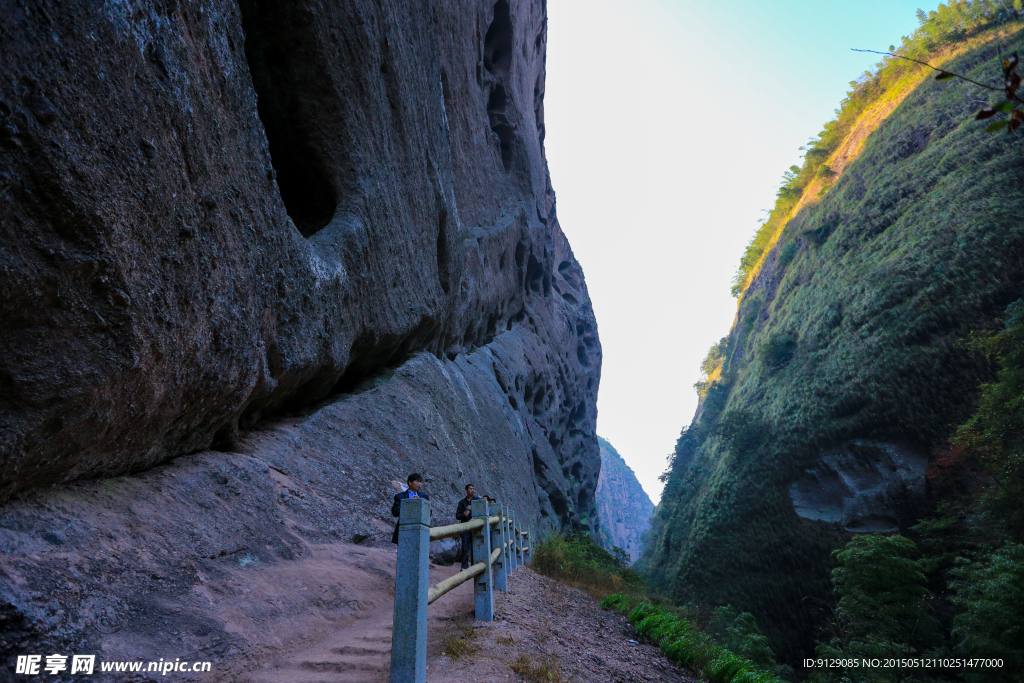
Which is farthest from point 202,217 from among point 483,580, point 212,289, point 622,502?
point 622,502

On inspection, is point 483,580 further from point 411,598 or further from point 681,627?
point 681,627

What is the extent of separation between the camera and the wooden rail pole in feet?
14.9

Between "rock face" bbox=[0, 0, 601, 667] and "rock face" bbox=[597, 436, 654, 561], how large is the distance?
315 ft

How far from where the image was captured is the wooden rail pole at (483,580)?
178 inches

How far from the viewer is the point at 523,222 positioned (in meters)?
20.5

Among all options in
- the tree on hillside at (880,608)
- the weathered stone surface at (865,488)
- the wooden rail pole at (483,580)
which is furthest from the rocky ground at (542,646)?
the weathered stone surface at (865,488)

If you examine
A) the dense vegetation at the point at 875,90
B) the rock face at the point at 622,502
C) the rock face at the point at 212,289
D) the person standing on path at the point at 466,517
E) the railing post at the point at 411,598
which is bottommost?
the railing post at the point at 411,598

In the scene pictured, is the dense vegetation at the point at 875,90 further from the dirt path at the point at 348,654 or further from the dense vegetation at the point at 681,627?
the dirt path at the point at 348,654

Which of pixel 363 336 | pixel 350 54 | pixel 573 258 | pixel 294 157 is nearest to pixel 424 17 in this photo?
pixel 350 54

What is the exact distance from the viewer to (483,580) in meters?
4.54

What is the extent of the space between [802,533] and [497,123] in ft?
72.6

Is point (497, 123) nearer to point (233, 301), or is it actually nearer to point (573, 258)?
point (233, 301)

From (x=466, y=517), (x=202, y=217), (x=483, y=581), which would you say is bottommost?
(x=483, y=581)

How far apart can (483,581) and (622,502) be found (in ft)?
403
